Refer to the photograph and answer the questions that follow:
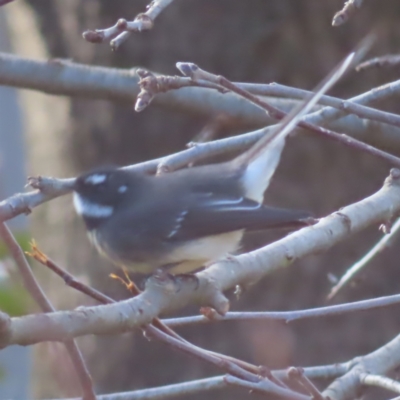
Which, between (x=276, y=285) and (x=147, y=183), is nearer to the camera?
(x=147, y=183)

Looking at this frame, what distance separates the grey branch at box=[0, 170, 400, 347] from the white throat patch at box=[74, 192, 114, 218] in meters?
0.81

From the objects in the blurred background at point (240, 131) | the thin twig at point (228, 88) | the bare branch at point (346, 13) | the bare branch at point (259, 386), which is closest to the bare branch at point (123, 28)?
the thin twig at point (228, 88)

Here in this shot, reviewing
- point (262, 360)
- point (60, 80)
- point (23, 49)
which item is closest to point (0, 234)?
point (60, 80)

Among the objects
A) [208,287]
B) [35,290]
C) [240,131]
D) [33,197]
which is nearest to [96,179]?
[33,197]

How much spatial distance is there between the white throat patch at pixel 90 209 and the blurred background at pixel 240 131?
52.5 inches

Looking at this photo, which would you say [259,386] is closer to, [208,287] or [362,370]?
[208,287]

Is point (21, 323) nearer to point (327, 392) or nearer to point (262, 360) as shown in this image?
point (327, 392)

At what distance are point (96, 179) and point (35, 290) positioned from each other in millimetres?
1411

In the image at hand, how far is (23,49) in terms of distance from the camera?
471 cm

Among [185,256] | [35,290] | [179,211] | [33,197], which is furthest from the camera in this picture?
[179,211]

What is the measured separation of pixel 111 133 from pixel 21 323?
320 cm

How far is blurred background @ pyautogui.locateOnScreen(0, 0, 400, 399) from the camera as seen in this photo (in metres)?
4.09

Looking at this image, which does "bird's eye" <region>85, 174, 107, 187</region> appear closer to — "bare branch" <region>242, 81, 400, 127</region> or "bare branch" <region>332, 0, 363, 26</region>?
"bare branch" <region>242, 81, 400, 127</region>

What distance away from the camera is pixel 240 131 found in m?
4.13
